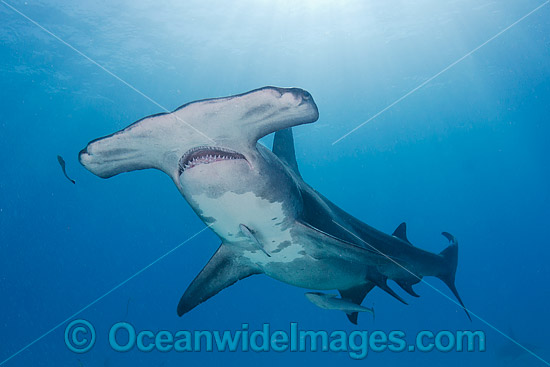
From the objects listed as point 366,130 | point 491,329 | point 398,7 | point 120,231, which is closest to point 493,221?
point 491,329

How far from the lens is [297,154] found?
39.7m

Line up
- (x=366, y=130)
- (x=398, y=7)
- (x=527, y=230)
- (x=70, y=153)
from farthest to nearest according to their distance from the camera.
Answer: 1. (x=527, y=230)
2. (x=366, y=130)
3. (x=70, y=153)
4. (x=398, y=7)

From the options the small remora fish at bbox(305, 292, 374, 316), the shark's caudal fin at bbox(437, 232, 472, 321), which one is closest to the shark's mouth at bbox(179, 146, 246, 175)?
the small remora fish at bbox(305, 292, 374, 316)

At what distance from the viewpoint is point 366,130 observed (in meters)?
36.8

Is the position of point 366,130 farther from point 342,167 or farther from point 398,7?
point 398,7

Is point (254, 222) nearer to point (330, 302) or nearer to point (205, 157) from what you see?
point (205, 157)

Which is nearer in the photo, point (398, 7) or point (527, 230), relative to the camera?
point (398, 7)

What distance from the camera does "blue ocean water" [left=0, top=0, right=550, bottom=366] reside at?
1844cm

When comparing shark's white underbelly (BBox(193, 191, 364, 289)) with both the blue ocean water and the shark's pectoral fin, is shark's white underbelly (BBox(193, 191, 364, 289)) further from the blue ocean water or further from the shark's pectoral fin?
the blue ocean water

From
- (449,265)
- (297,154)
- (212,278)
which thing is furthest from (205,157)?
(297,154)

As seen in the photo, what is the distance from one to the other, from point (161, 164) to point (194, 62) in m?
20.3

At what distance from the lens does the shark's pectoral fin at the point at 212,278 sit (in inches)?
192

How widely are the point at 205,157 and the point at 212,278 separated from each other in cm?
257

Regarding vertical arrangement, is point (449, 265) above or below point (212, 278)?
above
